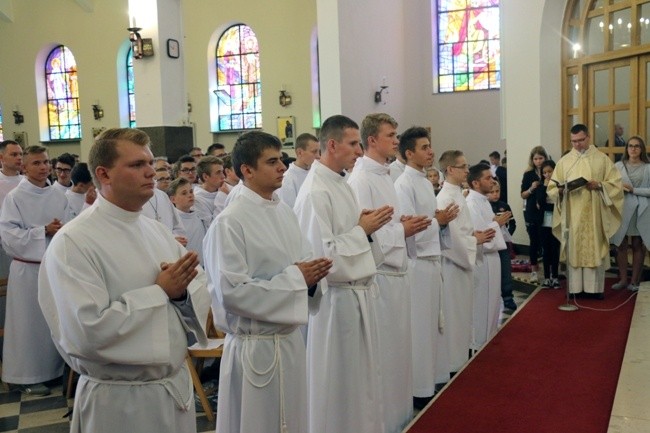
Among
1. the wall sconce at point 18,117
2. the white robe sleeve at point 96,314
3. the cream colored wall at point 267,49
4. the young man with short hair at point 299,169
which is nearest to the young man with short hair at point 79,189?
the young man with short hair at point 299,169

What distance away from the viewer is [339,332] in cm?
411

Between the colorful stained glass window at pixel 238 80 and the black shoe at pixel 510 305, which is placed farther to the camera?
the colorful stained glass window at pixel 238 80

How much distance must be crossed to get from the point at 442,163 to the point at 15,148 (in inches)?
156

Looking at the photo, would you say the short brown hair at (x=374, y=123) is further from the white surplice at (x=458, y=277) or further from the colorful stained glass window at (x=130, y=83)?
the colorful stained glass window at (x=130, y=83)

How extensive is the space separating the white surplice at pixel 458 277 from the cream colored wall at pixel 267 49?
11.1 meters

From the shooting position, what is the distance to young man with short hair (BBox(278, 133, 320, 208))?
7.21 metres

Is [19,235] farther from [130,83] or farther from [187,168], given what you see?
[130,83]

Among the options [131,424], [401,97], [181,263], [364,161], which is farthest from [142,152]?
[401,97]

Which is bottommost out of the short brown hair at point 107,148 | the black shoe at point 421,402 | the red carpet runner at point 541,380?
the black shoe at point 421,402

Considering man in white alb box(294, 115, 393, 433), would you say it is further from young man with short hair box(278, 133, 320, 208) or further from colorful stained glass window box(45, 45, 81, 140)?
colorful stained glass window box(45, 45, 81, 140)

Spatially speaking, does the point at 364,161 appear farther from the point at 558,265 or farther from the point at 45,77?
the point at 45,77

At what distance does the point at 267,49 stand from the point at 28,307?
486 inches

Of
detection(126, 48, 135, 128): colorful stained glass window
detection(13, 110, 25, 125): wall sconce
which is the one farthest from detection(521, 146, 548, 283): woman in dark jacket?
detection(13, 110, 25, 125): wall sconce

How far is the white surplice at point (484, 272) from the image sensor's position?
663cm
